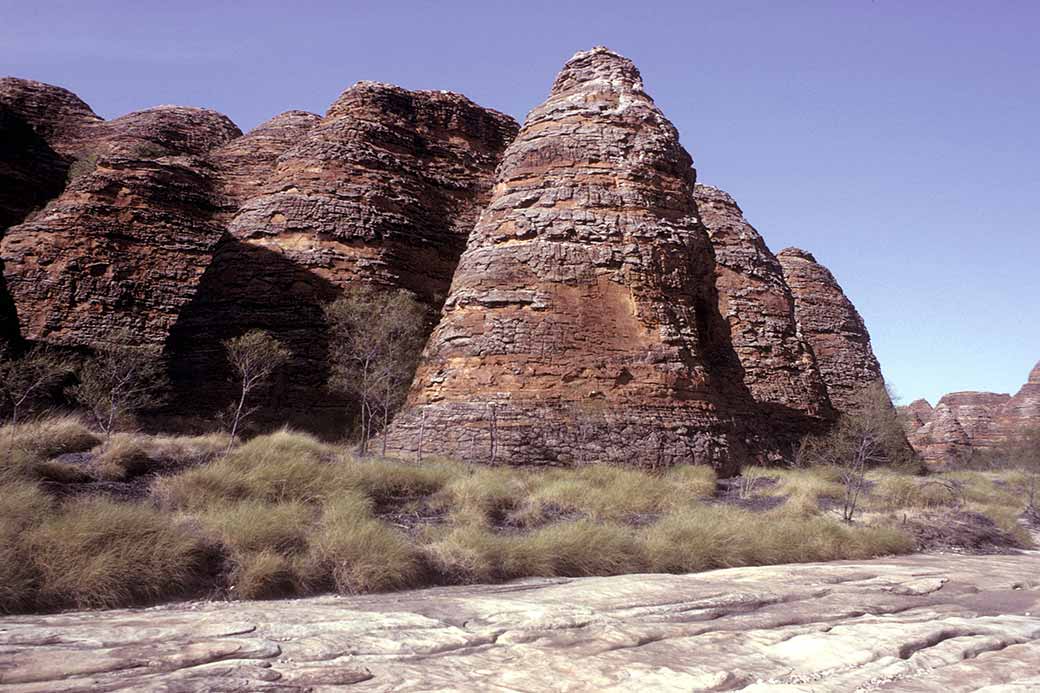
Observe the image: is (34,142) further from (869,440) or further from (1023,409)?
(1023,409)

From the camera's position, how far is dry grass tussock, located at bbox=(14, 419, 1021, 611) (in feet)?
19.2

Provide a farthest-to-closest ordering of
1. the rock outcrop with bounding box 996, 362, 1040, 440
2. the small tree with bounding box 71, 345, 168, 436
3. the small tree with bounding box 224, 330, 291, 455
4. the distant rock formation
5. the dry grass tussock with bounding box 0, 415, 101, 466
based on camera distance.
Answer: the rock outcrop with bounding box 996, 362, 1040, 440
the distant rock formation
the small tree with bounding box 224, 330, 291, 455
the small tree with bounding box 71, 345, 168, 436
the dry grass tussock with bounding box 0, 415, 101, 466

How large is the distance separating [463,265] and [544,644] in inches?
605

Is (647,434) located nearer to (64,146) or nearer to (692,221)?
(692,221)

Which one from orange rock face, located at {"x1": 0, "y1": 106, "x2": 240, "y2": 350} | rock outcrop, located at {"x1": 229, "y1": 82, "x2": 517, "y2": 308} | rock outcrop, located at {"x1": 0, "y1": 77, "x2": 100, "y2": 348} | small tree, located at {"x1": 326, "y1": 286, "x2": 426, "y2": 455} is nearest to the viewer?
small tree, located at {"x1": 326, "y1": 286, "x2": 426, "y2": 455}

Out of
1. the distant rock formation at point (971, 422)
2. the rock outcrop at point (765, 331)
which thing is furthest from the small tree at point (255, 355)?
the distant rock formation at point (971, 422)


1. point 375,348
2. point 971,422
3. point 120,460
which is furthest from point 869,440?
point 971,422

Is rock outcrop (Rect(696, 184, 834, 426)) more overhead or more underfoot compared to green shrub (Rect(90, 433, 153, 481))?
more overhead

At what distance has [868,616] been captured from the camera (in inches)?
214

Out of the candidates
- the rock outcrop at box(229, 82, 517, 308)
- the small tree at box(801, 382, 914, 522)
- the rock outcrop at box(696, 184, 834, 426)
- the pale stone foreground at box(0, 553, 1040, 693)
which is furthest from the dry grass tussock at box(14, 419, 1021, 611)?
the rock outcrop at box(696, 184, 834, 426)

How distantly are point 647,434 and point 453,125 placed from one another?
68.1 feet

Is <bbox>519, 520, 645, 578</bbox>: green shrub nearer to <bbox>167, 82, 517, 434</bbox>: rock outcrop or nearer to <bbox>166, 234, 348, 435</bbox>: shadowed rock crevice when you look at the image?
<bbox>167, 82, 517, 434</bbox>: rock outcrop

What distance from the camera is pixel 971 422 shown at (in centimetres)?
6034

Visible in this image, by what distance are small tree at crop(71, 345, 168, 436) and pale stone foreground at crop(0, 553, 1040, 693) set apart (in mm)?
14791
